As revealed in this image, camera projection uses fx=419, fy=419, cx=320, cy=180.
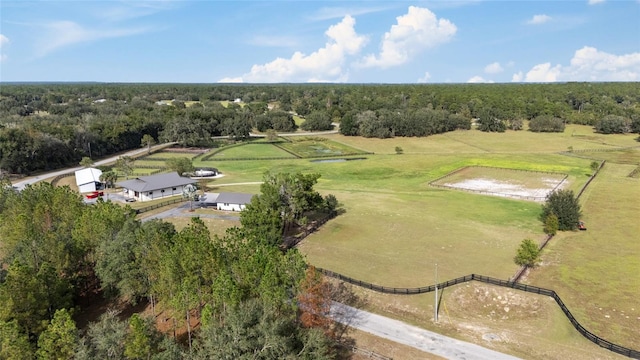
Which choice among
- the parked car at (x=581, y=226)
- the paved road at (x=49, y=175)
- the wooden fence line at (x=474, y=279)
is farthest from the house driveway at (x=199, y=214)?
the parked car at (x=581, y=226)

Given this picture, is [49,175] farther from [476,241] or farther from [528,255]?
[528,255]

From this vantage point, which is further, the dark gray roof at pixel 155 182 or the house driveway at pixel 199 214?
the dark gray roof at pixel 155 182

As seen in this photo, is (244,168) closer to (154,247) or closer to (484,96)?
(154,247)

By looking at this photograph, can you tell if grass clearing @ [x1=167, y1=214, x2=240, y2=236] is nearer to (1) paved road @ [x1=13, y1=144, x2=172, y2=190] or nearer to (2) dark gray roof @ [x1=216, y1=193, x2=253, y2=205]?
(2) dark gray roof @ [x1=216, y1=193, x2=253, y2=205]

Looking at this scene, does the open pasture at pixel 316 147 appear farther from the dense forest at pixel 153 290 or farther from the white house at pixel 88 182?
the dense forest at pixel 153 290

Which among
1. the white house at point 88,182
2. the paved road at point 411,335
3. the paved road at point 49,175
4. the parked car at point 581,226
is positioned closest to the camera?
the paved road at point 411,335

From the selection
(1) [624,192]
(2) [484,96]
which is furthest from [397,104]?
(1) [624,192]

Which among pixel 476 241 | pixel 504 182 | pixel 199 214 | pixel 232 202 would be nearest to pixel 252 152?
pixel 232 202
